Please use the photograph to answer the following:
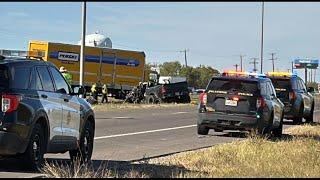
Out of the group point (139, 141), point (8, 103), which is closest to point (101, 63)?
point (139, 141)

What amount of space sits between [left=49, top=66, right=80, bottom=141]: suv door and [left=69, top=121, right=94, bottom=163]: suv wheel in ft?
1.04

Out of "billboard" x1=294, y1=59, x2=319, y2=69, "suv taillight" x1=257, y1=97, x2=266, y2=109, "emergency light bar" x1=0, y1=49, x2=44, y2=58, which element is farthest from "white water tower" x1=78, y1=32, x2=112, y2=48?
"billboard" x1=294, y1=59, x2=319, y2=69

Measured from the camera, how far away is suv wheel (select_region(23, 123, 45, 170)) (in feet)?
31.4

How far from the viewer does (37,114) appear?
31.7ft

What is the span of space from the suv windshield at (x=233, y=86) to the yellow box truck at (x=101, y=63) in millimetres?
26082

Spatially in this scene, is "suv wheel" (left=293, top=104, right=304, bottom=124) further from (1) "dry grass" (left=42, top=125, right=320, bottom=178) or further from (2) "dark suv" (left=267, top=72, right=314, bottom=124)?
(1) "dry grass" (left=42, top=125, right=320, bottom=178)

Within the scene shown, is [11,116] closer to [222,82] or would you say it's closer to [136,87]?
[222,82]

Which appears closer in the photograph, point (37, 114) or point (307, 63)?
point (37, 114)

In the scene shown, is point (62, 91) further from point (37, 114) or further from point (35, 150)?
point (35, 150)

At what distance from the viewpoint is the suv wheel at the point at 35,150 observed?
9578 millimetres

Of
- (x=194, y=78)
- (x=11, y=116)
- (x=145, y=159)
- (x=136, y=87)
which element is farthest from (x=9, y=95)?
(x=194, y=78)

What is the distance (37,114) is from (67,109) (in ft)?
4.18

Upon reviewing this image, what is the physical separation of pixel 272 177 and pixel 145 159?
3805 mm

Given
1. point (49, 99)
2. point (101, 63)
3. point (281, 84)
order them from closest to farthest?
point (49, 99), point (281, 84), point (101, 63)
